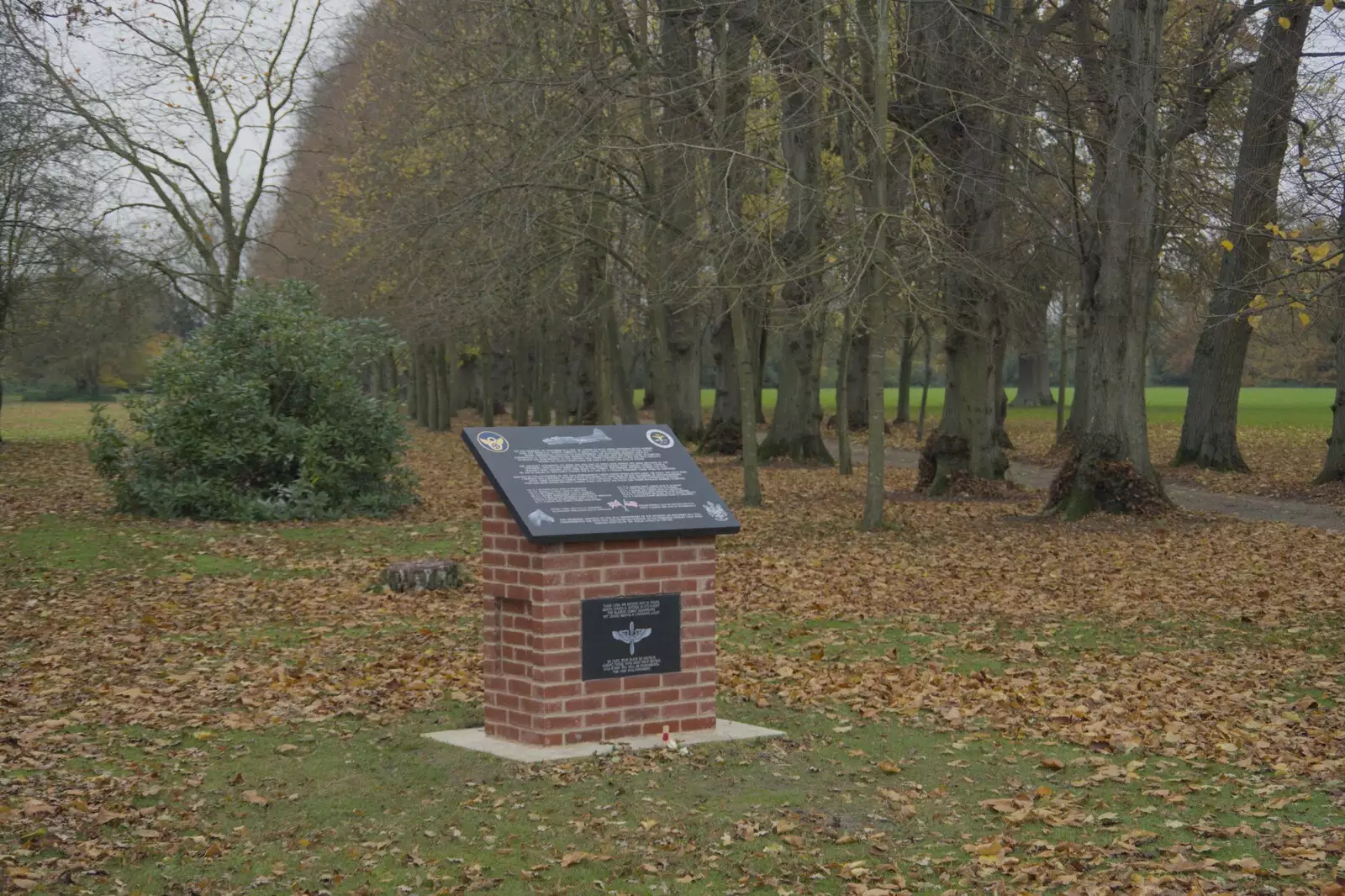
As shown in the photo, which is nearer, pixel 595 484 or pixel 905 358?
pixel 595 484

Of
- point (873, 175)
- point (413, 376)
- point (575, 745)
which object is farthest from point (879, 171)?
point (413, 376)

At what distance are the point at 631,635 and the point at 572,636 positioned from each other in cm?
35

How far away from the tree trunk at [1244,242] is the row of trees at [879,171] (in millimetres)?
73

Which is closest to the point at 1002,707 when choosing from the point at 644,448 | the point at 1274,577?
the point at 644,448

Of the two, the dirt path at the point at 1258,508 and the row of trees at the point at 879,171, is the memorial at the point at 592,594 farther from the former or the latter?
the dirt path at the point at 1258,508

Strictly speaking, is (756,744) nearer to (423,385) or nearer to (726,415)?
(726,415)

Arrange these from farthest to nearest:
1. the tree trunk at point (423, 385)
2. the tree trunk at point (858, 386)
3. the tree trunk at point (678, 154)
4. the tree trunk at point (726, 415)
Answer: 1. the tree trunk at point (423, 385)
2. the tree trunk at point (858, 386)
3. the tree trunk at point (726, 415)
4. the tree trunk at point (678, 154)

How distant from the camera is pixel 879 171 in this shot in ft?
59.8

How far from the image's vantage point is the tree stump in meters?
14.5

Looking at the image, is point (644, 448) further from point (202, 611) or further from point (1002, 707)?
point (202, 611)

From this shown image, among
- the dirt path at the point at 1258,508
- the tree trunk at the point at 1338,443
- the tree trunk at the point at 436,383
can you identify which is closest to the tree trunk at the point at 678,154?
the dirt path at the point at 1258,508

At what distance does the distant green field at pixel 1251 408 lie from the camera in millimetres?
52594

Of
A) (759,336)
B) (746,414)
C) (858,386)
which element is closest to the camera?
(746,414)

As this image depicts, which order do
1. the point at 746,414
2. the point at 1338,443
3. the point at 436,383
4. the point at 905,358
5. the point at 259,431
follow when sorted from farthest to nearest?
the point at 436,383, the point at 905,358, the point at 1338,443, the point at 259,431, the point at 746,414
